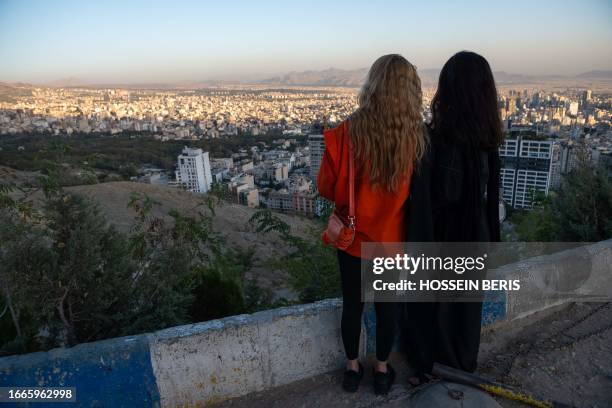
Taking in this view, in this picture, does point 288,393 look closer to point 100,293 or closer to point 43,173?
point 100,293

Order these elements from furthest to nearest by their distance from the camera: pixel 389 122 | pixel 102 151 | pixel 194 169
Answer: pixel 194 169, pixel 102 151, pixel 389 122

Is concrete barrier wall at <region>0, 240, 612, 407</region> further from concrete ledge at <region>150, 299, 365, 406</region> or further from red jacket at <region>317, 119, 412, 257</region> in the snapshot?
red jacket at <region>317, 119, 412, 257</region>

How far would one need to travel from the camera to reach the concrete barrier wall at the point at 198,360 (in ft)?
5.87

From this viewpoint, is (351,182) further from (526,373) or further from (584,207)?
(584,207)

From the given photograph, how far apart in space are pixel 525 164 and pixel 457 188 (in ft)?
41.7

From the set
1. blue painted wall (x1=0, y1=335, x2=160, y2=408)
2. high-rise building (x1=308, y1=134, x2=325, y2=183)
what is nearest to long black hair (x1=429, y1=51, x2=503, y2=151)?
high-rise building (x1=308, y1=134, x2=325, y2=183)

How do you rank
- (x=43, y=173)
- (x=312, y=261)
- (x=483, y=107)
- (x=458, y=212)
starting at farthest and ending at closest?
(x=312, y=261) → (x=43, y=173) → (x=458, y=212) → (x=483, y=107)

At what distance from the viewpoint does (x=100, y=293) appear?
219 cm

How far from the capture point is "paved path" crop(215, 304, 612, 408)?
6.73 feet

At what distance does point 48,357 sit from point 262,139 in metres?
69.3

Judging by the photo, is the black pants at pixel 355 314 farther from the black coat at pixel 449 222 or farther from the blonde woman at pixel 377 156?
the black coat at pixel 449 222

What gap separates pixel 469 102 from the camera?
1.76m

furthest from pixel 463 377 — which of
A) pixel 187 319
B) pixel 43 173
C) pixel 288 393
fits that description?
pixel 43 173

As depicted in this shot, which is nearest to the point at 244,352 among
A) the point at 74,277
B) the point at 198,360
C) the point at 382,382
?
the point at 198,360
